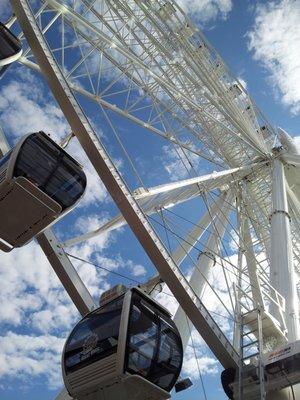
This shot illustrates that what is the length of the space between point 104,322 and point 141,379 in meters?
1.28

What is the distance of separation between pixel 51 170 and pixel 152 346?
10.8 feet

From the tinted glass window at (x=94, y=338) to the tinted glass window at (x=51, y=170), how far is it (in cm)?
188

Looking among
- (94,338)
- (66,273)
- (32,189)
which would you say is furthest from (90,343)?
Answer: (32,189)

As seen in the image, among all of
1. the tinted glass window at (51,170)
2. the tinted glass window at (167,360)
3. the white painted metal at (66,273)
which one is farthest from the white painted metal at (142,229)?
the white painted metal at (66,273)

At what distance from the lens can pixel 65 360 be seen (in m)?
8.16

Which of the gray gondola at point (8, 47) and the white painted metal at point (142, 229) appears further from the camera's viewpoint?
the gray gondola at point (8, 47)

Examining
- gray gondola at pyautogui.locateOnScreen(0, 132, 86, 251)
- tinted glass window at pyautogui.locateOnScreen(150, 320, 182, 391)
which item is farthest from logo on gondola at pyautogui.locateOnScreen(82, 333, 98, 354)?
gray gondola at pyautogui.locateOnScreen(0, 132, 86, 251)

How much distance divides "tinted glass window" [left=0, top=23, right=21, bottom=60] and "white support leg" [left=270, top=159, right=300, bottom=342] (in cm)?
827

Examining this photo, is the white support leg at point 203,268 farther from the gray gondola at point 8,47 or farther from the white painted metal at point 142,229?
the gray gondola at point 8,47

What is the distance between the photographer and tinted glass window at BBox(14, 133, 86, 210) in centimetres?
809

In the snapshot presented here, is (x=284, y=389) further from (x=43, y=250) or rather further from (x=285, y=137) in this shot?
(x=285, y=137)

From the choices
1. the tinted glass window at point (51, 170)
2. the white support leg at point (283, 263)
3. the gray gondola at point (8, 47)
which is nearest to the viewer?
the tinted glass window at point (51, 170)

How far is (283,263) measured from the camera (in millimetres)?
13609

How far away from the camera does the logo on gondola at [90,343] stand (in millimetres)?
7820
